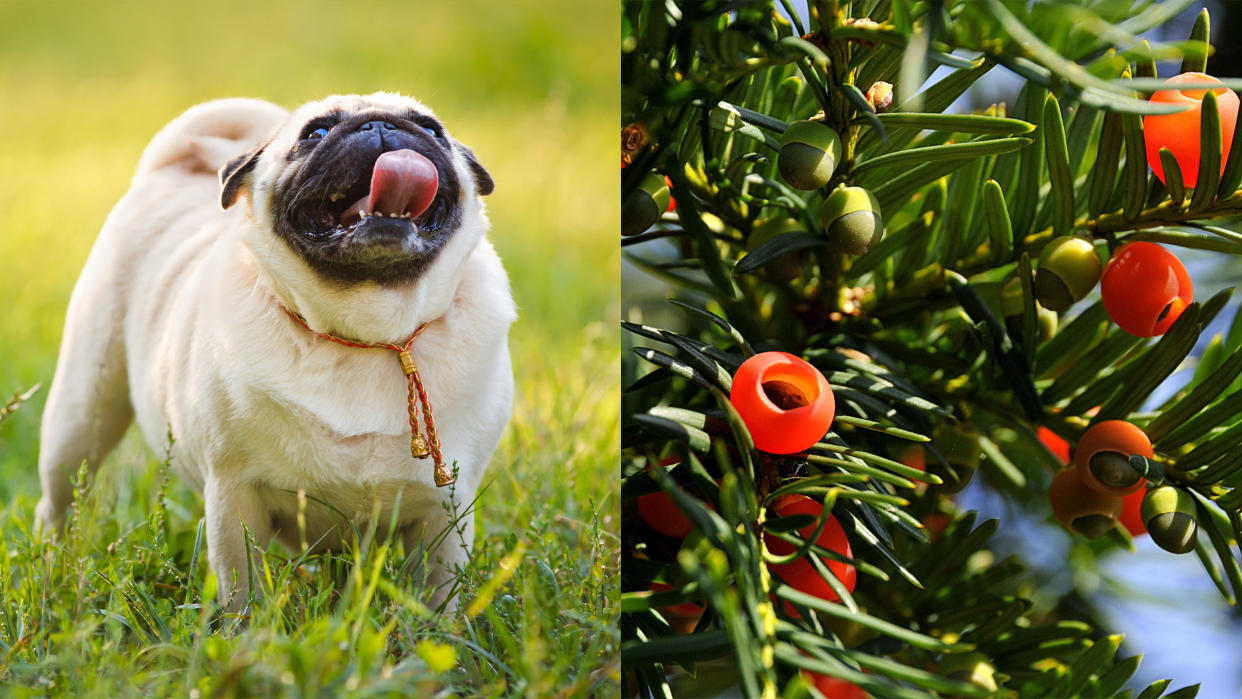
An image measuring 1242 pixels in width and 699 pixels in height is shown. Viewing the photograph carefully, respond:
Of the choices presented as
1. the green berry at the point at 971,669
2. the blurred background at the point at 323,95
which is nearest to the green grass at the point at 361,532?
the blurred background at the point at 323,95

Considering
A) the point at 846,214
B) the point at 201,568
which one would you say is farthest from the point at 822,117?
the point at 201,568

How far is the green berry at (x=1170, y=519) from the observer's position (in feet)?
1.16

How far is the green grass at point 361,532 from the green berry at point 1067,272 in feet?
0.57

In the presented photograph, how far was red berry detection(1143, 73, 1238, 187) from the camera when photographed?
0.35m

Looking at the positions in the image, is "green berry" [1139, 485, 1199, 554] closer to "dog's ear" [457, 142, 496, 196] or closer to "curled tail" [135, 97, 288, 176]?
"dog's ear" [457, 142, 496, 196]

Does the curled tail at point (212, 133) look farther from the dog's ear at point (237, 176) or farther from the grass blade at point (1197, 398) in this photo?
the grass blade at point (1197, 398)

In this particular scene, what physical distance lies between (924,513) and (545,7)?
13.7 inches

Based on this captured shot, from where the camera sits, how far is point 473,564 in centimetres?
47

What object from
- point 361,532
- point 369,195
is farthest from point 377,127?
point 361,532

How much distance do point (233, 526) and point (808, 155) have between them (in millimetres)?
351

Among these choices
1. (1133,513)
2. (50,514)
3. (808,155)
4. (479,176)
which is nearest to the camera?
(808,155)

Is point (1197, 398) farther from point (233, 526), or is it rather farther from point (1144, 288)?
point (233, 526)

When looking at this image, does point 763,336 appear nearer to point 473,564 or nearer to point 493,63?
point 473,564

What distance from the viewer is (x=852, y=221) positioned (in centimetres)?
32
